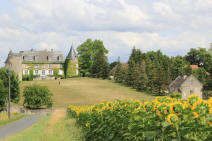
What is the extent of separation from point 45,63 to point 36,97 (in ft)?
165

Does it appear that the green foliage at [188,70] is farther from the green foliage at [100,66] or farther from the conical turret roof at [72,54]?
the conical turret roof at [72,54]

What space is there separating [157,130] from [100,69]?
94.3 metres

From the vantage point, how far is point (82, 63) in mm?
107312

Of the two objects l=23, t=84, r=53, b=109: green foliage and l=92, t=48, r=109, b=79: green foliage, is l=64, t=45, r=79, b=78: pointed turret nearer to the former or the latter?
l=92, t=48, r=109, b=79: green foliage

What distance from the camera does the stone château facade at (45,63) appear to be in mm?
105625

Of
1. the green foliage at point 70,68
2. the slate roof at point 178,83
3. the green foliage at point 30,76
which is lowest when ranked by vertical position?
the slate roof at point 178,83

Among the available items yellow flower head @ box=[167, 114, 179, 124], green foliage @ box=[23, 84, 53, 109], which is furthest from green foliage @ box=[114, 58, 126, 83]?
yellow flower head @ box=[167, 114, 179, 124]

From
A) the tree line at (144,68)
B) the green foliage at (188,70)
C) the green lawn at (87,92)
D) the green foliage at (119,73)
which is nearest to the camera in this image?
the green lawn at (87,92)

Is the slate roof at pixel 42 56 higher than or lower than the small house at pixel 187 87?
higher

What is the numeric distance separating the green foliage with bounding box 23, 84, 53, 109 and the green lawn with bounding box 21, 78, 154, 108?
2.38 metres

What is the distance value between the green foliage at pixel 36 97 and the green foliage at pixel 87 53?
46.4 m

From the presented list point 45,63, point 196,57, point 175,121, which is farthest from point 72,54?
point 175,121

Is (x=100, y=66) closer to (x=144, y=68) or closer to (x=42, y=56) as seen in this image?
(x=144, y=68)

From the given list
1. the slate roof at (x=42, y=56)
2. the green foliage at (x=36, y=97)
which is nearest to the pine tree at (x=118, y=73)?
the slate roof at (x=42, y=56)
